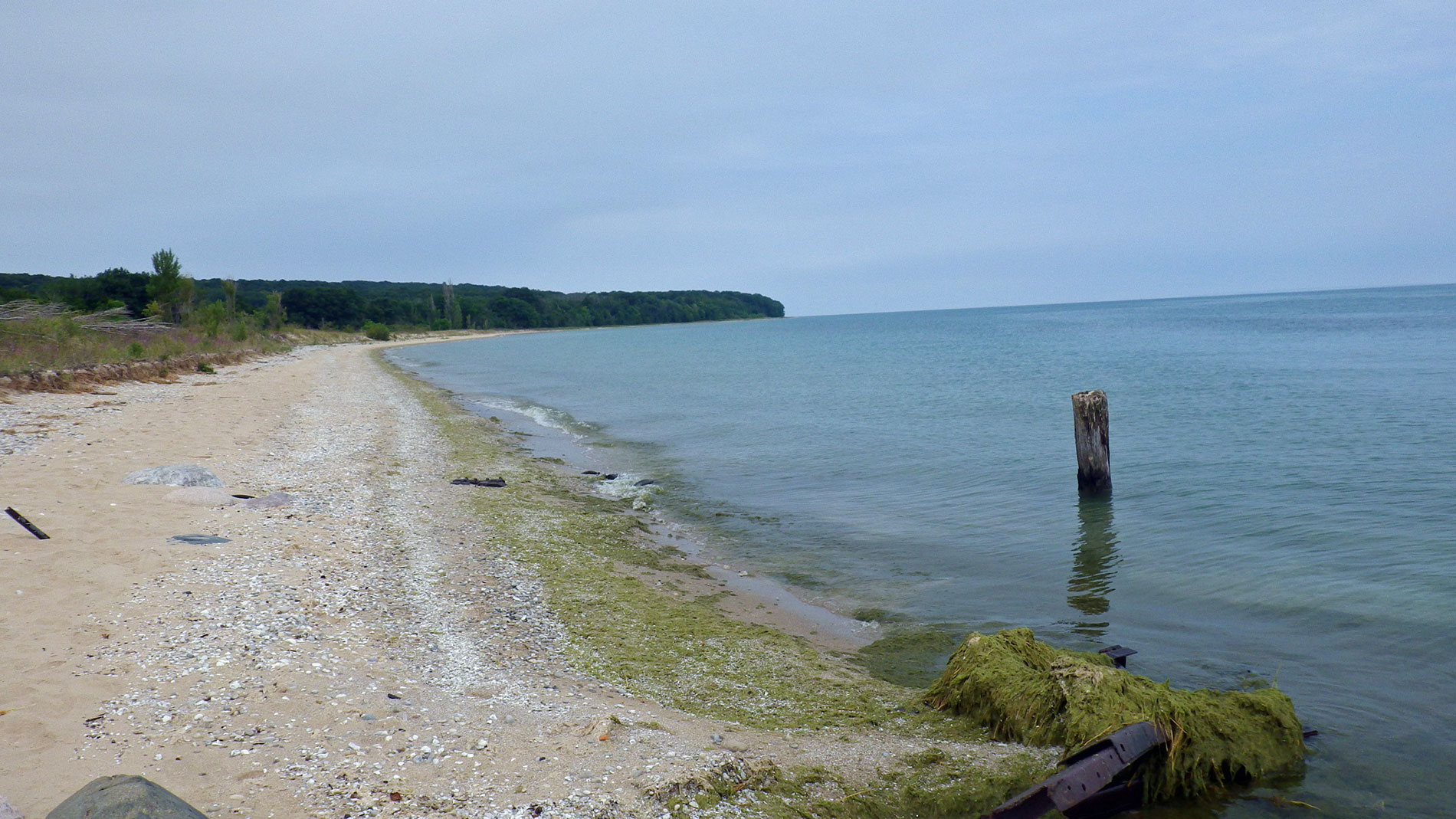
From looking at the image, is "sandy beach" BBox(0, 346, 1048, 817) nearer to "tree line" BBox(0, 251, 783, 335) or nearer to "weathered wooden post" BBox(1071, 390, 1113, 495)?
"weathered wooden post" BBox(1071, 390, 1113, 495)

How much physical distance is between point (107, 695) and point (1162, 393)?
3313 centimetres

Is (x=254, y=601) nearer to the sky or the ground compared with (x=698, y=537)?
nearer to the sky

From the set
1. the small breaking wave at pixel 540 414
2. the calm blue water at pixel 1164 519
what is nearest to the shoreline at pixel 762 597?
the calm blue water at pixel 1164 519

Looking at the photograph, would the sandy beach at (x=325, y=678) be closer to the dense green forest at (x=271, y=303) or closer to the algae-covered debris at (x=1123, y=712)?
the algae-covered debris at (x=1123, y=712)

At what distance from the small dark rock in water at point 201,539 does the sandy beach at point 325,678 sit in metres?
0.10

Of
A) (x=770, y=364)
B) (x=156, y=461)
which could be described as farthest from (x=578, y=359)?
(x=156, y=461)

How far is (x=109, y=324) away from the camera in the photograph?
3008 cm

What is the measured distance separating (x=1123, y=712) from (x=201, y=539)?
9.44 meters

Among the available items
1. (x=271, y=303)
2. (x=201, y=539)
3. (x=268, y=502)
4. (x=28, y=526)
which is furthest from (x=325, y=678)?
(x=271, y=303)

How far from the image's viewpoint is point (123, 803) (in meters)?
3.64

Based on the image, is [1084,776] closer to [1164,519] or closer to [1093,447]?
[1164,519]

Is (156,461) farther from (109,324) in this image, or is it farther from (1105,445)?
(109,324)

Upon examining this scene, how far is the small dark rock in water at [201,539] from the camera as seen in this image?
9156 millimetres

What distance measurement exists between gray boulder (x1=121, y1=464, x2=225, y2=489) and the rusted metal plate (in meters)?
11.5
